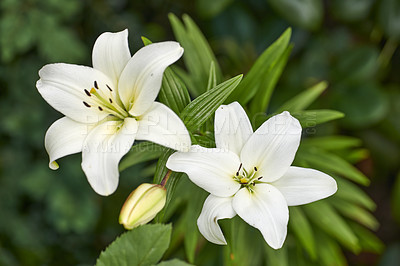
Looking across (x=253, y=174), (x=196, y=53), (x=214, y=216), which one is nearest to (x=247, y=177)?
(x=253, y=174)

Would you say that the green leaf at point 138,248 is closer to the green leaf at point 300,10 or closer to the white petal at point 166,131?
the white petal at point 166,131

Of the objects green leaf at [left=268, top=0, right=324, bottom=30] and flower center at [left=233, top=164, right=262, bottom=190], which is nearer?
flower center at [left=233, top=164, right=262, bottom=190]

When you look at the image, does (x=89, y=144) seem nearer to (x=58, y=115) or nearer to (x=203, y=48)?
(x=203, y=48)

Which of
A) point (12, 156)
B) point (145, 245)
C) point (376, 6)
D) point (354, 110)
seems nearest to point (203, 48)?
point (145, 245)

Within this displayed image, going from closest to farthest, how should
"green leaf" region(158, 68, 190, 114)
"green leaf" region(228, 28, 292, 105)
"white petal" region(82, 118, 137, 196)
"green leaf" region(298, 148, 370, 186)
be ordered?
1. "white petal" region(82, 118, 137, 196)
2. "green leaf" region(158, 68, 190, 114)
3. "green leaf" region(228, 28, 292, 105)
4. "green leaf" region(298, 148, 370, 186)

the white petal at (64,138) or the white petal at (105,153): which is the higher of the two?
the white petal at (64,138)

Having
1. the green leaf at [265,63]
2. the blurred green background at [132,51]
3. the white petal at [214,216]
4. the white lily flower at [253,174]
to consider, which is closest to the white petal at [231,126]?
the white lily flower at [253,174]

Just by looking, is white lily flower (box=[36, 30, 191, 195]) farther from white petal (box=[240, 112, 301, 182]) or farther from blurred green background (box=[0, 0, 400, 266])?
blurred green background (box=[0, 0, 400, 266])

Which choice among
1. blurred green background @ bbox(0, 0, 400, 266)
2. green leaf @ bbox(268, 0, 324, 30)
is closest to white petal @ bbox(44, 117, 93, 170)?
blurred green background @ bbox(0, 0, 400, 266)
